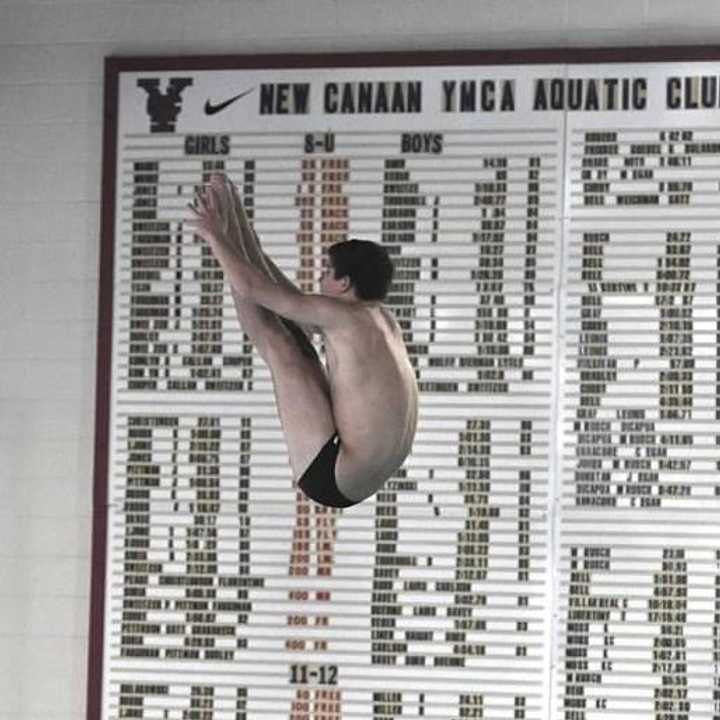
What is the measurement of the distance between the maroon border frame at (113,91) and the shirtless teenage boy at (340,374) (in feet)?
5.32

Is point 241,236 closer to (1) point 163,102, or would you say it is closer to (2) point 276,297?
(2) point 276,297

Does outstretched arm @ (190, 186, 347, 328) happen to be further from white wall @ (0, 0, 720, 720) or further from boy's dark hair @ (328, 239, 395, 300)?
white wall @ (0, 0, 720, 720)

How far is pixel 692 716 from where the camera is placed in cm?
462

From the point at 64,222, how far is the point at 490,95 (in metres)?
1.30

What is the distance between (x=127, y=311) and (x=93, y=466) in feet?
1.51

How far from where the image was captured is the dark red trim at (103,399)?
4.87 meters

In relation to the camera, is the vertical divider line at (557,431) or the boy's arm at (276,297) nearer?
the boy's arm at (276,297)

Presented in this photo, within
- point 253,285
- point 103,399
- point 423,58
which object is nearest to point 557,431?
point 423,58

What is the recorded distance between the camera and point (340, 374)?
3318mm

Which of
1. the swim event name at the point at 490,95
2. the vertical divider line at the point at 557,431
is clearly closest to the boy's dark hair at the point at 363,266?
the vertical divider line at the point at 557,431

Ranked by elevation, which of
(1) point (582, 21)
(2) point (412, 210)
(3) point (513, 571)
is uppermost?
(1) point (582, 21)

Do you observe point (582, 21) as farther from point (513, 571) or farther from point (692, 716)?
point (692, 716)

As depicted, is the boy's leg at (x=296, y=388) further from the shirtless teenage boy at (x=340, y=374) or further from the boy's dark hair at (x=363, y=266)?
the boy's dark hair at (x=363, y=266)

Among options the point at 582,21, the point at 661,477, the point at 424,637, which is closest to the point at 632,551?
the point at 661,477
